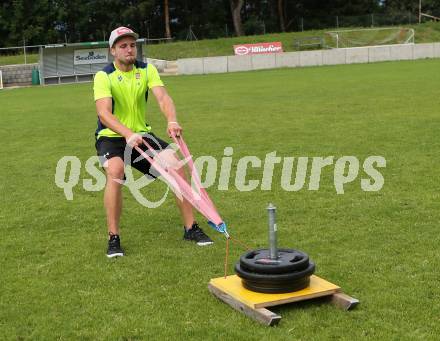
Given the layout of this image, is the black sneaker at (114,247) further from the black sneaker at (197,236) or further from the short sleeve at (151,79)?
the short sleeve at (151,79)

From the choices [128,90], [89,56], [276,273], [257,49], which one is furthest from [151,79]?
[257,49]

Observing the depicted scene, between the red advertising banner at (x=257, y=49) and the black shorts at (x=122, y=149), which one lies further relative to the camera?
the red advertising banner at (x=257, y=49)

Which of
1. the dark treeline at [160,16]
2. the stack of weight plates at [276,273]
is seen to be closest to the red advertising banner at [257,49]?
the dark treeline at [160,16]

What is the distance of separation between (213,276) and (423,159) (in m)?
5.73

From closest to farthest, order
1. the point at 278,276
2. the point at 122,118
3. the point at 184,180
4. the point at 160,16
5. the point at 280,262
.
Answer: the point at 278,276
the point at 280,262
the point at 184,180
the point at 122,118
the point at 160,16

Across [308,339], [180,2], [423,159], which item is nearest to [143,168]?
[308,339]

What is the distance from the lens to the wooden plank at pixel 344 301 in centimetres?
470

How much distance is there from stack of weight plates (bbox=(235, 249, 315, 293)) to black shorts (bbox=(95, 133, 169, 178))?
6.57ft

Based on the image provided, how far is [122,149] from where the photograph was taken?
6578 mm

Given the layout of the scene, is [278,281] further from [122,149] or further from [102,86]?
[102,86]

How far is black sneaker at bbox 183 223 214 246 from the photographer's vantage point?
258 inches

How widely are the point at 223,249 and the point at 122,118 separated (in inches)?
63.4

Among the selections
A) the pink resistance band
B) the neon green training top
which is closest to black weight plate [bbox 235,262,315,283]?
the pink resistance band

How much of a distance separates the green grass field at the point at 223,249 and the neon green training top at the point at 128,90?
1.17m
